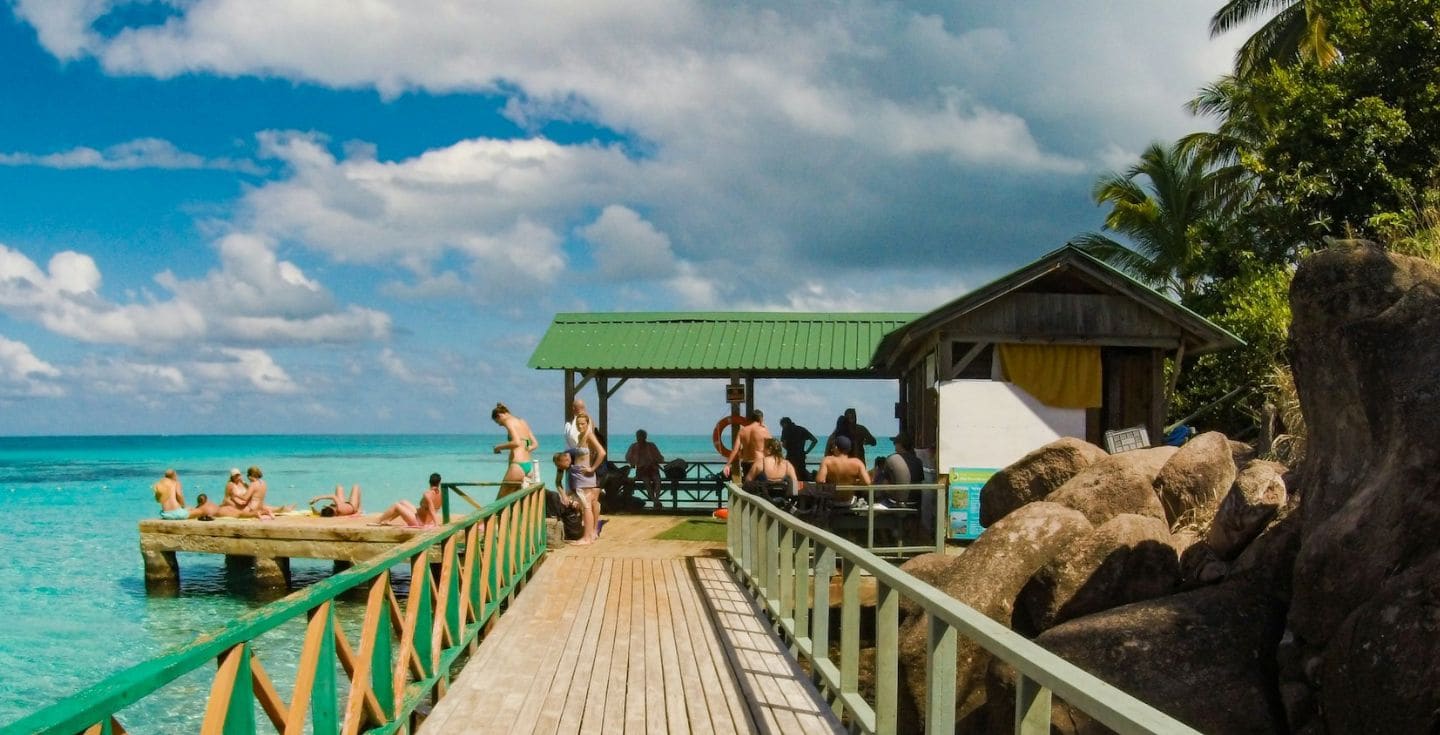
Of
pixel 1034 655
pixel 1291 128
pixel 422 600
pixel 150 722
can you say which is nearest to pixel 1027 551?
pixel 422 600

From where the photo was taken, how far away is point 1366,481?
726 cm

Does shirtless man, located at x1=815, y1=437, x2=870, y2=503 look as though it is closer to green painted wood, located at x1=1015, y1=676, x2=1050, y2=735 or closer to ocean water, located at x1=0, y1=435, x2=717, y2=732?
ocean water, located at x1=0, y1=435, x2=717, y2=732

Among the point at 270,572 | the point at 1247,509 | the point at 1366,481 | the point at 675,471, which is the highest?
the point at 1366,481

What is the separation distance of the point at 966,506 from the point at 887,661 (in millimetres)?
9861

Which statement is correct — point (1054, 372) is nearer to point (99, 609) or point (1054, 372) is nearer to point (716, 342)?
point (716, 342)

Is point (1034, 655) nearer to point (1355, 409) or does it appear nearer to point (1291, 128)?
point (1355, 409)

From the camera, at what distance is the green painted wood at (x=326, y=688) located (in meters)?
4.29

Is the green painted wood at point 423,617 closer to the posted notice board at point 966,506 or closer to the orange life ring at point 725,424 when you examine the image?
the posted notice board at point 966,506

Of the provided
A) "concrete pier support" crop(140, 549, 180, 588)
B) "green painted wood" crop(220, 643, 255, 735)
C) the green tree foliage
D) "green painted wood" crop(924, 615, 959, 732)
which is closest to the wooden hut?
the green tree foliage

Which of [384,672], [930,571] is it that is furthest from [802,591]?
[930,571]

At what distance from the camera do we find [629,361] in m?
19.7

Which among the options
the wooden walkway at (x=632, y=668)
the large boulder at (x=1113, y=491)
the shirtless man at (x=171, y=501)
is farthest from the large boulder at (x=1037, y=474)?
the shirtless man at (x=171, y=501)

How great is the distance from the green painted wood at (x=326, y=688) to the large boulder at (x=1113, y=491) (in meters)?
7.61

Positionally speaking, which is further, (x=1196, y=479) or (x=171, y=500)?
(x=171, y=500)
